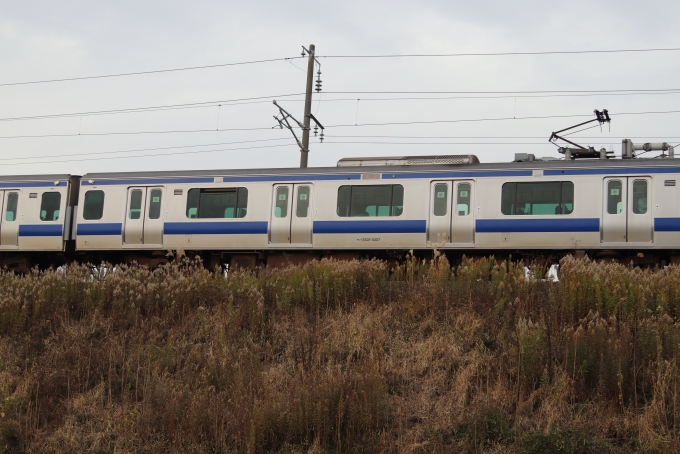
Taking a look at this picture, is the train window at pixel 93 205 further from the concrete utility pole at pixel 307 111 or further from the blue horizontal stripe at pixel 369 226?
the concrete utility pole at pixel 307 111

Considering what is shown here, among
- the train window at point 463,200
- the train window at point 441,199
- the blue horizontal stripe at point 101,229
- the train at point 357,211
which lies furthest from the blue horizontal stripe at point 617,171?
the blue horizontal stripe at point 101,229

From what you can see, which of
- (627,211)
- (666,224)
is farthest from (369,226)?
(666,224)

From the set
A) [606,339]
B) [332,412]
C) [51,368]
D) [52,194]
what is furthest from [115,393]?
[52,194]

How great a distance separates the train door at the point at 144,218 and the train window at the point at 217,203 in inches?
33.8

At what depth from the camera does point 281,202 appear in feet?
64.8

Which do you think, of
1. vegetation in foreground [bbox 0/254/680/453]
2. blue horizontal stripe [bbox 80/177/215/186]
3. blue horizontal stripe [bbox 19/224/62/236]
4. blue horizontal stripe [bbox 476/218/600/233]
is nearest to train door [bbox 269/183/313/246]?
blue horizontal stripe [bbox 80/177/215/186]

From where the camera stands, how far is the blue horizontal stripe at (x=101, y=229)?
20766 millimetres

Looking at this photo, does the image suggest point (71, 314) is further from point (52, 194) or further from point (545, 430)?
point (52, 194)

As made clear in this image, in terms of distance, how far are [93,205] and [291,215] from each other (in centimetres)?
558

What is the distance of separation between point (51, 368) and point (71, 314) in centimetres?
226

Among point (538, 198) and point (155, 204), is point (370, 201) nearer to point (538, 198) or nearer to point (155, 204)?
point (538, 198)

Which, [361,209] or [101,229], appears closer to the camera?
[361,209]

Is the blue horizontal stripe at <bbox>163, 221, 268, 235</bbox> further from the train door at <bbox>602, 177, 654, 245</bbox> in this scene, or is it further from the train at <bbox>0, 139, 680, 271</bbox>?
the train door at <bbox>602, 177, 654, 245</bbox>

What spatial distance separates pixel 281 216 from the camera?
64.7 feet
